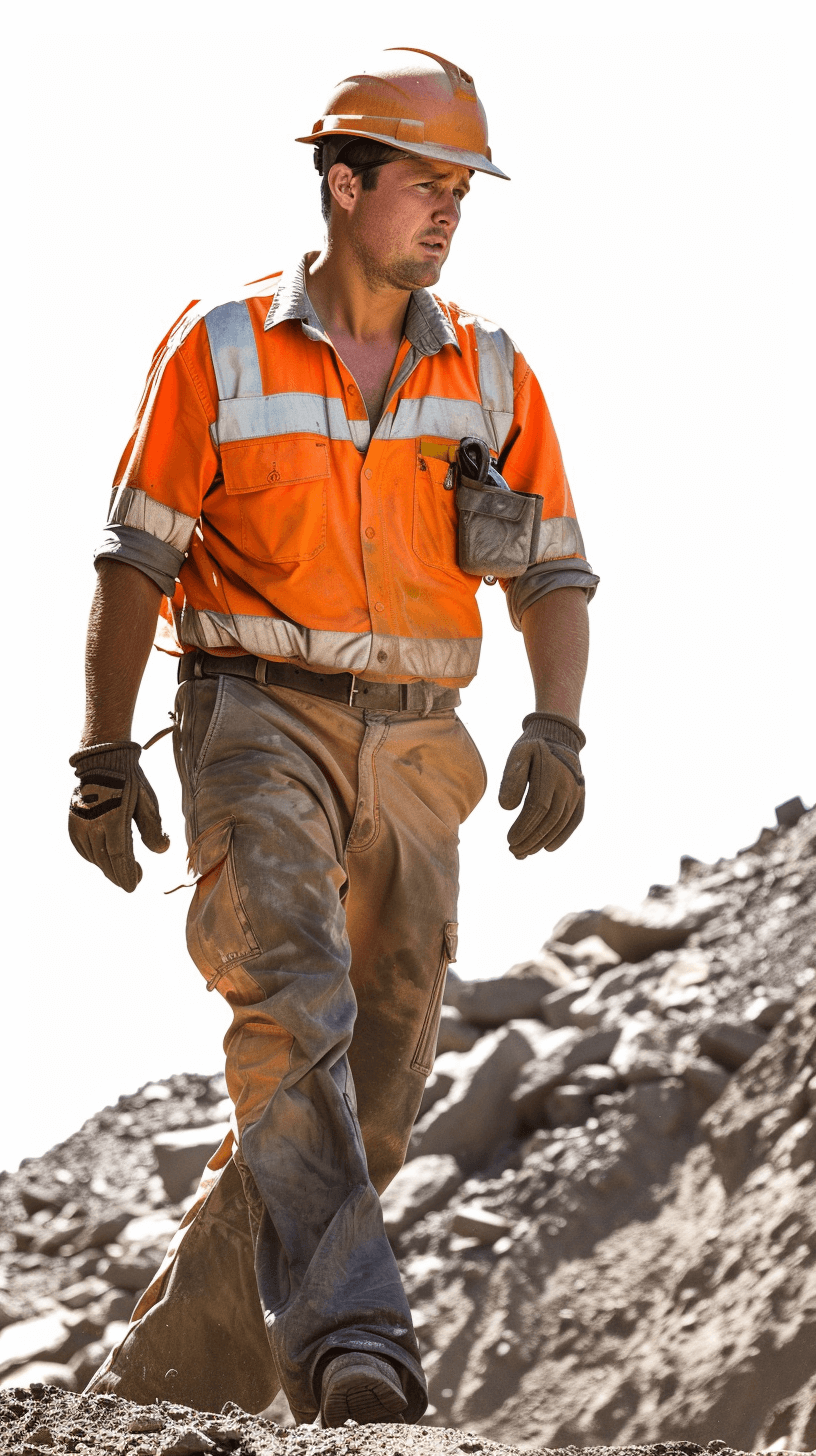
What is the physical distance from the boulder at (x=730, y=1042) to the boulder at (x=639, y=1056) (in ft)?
0.61

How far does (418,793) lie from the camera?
13.4ft

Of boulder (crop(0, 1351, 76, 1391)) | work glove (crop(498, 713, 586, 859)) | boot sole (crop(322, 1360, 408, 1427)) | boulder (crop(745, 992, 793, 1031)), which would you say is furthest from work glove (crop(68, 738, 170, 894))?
boulder (crop(745, 992, 793, 1031))

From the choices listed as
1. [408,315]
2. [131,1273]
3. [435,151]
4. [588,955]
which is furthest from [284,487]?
[588,955]

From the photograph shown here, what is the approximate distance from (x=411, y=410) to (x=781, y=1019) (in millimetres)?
4130

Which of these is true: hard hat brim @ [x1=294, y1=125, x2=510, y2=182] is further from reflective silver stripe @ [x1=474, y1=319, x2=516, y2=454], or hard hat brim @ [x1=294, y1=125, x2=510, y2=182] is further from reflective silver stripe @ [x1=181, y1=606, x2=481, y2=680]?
reflective silver stripe @ [x1=181, y1=606, x2=481, y2=680]

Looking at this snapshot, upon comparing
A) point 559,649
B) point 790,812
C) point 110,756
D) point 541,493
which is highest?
point 790,812

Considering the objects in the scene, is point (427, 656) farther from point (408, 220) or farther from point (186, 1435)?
point (186, 1435)

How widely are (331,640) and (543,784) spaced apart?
23.8 inches

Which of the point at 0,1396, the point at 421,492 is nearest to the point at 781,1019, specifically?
the point at 421,492

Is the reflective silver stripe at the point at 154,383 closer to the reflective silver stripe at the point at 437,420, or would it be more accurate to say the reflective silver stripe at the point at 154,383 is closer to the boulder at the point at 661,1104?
the reflective silver stripe at the point at 437,420

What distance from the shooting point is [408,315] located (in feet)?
13.5

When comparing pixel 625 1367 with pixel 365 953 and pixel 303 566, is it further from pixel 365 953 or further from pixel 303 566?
pixel 303 566

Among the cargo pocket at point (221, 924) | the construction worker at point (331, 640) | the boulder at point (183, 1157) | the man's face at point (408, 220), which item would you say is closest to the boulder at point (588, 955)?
the boulder at point (183, 1157)

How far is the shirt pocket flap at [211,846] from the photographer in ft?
12.0
